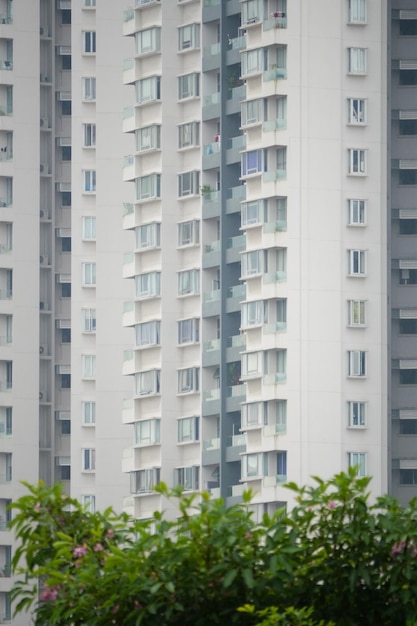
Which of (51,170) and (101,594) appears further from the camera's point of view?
(51,170)

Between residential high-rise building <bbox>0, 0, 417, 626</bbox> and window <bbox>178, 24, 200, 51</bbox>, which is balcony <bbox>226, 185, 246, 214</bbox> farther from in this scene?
window <bbox>178, 24, 200, 51</bbox>

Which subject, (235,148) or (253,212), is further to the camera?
(235,148)

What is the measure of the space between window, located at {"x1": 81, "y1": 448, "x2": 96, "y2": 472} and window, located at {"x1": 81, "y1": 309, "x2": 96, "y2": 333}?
534 centimetres

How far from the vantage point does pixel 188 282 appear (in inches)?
4070

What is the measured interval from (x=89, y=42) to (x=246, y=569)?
3605 inches

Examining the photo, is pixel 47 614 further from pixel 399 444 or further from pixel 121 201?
pixel 121 201

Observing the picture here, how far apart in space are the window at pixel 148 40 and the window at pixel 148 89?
1150 mm

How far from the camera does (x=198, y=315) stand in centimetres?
10281

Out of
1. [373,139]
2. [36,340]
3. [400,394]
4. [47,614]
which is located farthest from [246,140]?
[47,614]

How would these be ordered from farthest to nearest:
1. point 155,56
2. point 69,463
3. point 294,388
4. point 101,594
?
1. point 69,463
2. point 155,56
3. point 294,388
4. point 101,594

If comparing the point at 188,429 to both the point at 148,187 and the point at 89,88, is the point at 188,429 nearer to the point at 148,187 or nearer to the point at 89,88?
the point at 148,187

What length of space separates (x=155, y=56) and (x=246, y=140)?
750 cm

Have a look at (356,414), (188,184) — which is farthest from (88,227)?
(356,414)

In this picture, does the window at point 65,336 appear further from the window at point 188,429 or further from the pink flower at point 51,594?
the pink flower at point 51,594
